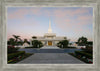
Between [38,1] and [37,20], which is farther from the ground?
[37,20]

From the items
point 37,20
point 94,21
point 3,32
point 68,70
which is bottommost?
point 68,70

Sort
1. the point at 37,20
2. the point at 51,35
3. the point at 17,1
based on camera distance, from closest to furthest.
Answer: the point at 17,1, the point at 37,20, the point at 51,35

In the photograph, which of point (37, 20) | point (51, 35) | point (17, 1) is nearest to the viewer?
point (17, 1)

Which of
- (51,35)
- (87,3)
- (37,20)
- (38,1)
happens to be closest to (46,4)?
(38,1)

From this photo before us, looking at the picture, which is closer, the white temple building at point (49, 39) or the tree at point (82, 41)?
the tree at point (82, 41)

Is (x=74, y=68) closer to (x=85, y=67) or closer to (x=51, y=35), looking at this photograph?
(x=85, y=67)

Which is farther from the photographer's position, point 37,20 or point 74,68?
point 37,20

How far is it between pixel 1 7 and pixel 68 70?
8.61ft

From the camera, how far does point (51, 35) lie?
2920cm

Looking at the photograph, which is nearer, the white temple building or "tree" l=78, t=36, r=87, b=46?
"tree" l=78, t=36, r=87, b=46

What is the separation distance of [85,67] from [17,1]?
2.69 metres

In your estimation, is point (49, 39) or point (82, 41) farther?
point (49, 39)

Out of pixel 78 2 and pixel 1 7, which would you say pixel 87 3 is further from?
pixel 1 7

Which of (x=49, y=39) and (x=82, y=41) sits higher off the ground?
(x=49, y=39)
